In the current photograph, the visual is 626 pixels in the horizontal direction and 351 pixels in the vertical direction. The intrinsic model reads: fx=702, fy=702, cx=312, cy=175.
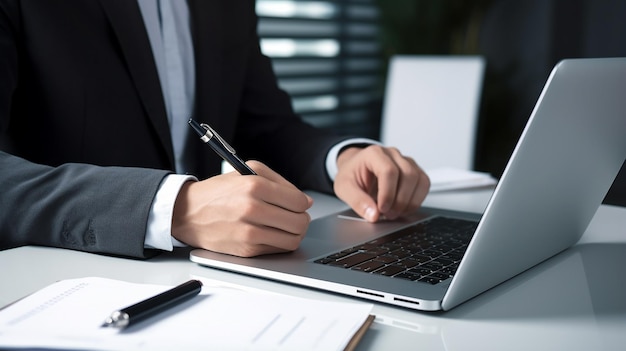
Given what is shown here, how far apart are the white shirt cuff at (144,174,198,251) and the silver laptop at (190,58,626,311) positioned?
0.04m

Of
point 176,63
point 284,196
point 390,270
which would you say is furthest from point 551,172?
point 176,63

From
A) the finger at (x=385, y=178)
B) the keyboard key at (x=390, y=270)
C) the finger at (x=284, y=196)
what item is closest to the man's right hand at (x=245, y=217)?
the finger at (x=284, y=196)

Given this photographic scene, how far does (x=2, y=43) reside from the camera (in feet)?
3.80

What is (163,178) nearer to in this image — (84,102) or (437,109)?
(84,102)

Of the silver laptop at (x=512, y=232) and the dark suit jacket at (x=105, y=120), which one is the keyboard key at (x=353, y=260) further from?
the dark suit jacket at (x=105, y=120)

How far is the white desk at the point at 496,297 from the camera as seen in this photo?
64 centimetres

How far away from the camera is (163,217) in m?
0.89

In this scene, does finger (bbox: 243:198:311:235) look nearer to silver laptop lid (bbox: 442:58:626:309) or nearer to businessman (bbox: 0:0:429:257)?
businessman (bbox: 0:0:429:257)

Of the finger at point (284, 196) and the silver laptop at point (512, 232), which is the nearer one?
the silver laptop at point (512, 232)

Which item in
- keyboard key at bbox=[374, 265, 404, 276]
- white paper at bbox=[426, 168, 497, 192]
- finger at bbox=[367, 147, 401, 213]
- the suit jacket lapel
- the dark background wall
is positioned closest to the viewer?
keyboard key at bbox=[374, 265, 404, 276]

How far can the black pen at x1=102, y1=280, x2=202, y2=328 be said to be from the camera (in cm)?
61

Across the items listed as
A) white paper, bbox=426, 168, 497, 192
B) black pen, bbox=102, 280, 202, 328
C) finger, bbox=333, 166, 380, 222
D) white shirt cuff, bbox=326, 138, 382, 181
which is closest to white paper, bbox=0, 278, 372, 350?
black pen, bbox=102, 280, 202, 328

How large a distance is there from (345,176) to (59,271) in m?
0.52

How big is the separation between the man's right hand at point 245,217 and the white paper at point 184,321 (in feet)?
0.41
